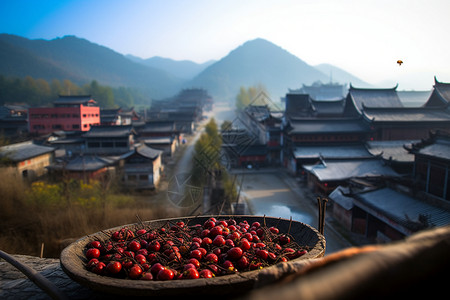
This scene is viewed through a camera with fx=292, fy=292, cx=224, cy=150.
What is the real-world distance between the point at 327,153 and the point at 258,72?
137123 millimetres

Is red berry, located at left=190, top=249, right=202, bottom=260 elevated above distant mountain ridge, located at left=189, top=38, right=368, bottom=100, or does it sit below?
below

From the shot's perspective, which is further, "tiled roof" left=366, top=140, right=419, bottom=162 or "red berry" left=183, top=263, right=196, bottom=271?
"tiled roof" left=366, top=140, right=419, bottom=162

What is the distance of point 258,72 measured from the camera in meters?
153

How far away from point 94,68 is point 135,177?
123010 mm

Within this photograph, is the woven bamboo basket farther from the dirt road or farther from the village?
the dirt road

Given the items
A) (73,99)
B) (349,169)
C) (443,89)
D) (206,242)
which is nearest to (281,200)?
(349,169)

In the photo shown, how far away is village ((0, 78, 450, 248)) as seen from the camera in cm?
1134

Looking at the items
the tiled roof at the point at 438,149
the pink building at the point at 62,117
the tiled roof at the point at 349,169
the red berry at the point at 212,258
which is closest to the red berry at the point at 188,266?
the red berry at the point at 212,258

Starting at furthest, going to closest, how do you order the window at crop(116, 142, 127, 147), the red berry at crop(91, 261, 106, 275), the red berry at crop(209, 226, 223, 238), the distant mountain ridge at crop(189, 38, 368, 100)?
the distant mountain ridge at crop(189, 38, 368, 100) < the window at crop(116, 142, 127, 147) < the red berry at crop(209, 226, 223, 238) < the red berry at crop(91, 261, 106, 275)

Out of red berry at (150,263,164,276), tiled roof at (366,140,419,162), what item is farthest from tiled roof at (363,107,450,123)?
red berry at (150,263,164,276)

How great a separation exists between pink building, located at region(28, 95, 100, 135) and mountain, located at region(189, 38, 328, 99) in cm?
8446

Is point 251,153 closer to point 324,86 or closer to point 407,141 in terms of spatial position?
point 407,141

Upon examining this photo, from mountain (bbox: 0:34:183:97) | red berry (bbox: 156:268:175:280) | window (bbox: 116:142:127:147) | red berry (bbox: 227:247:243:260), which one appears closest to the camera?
red berry (bbox: 156:268:175:280)

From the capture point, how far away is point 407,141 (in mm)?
21422
